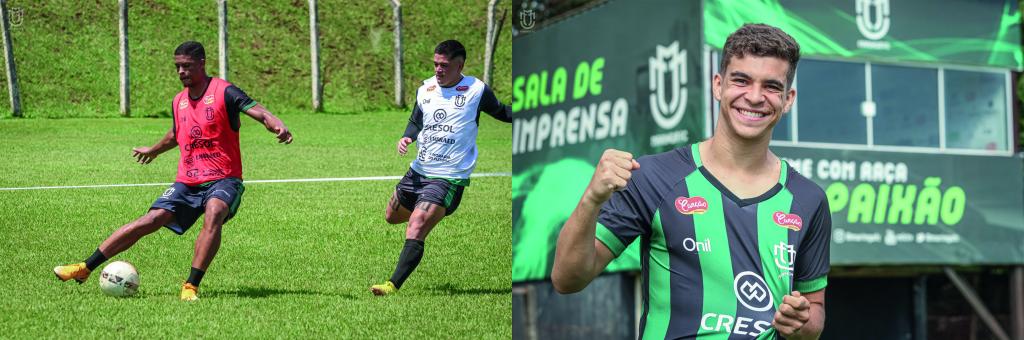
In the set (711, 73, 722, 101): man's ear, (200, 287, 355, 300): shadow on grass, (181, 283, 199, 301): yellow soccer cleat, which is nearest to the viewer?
(711, 73, 722, 101): man's ear

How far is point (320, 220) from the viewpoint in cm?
524

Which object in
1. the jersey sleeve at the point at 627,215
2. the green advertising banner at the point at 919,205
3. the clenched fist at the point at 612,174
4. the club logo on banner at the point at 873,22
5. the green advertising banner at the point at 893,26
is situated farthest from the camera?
the club logo on banner at the point at 873,22

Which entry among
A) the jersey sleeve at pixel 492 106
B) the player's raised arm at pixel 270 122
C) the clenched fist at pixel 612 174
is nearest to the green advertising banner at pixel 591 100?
the jersey sleeve at pixel 492 106

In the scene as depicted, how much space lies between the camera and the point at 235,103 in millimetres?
4816

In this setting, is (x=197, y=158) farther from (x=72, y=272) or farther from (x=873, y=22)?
(x=873, y=22)

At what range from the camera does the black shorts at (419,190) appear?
208 inches

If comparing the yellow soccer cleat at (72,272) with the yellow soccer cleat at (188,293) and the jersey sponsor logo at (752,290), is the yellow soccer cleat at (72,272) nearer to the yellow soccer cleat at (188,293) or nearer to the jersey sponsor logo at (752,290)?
the yellow soccer cleat at (188,293)

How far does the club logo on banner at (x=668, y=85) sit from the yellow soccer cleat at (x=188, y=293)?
9.16m

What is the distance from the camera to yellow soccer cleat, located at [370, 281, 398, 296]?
5070mm

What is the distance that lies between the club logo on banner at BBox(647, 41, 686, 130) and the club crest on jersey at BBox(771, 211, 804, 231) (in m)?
10.6

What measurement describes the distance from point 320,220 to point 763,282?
112 inches

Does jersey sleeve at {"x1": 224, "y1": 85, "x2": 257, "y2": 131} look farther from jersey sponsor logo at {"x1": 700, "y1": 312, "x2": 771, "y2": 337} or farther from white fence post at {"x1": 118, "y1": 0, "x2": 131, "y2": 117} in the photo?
jersey sponsor logo at {"x1": 700, "y1": 312, "x2": 771, "y2": 337}

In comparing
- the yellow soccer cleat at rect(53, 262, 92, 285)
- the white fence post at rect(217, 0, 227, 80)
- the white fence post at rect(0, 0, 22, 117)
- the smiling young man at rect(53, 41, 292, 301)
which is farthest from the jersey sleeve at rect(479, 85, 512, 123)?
the white fence post at rect(0, 0, 22, 117)

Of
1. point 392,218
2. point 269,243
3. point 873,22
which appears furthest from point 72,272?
point 873,22
